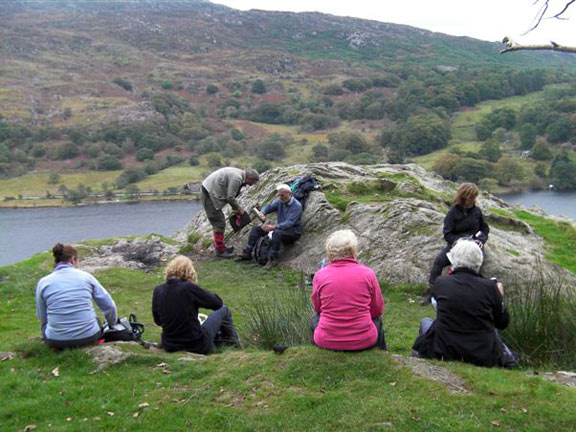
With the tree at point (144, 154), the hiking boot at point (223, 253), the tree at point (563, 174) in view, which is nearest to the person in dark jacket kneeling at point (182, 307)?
the hiking boot at point (223, 253)

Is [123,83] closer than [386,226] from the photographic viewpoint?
No

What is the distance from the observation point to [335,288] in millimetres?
6039

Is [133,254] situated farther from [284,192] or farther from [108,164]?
[108,164]

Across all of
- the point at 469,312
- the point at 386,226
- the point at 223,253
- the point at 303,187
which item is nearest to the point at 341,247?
the point at 469,312

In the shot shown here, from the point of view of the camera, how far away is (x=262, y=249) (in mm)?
14609

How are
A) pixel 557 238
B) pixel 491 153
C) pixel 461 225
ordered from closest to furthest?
pixel 461 225 < pixel 557 238 < pixel 491 153

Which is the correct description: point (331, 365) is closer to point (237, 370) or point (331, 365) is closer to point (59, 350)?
point (237, 370)

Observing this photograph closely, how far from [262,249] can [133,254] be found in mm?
5080

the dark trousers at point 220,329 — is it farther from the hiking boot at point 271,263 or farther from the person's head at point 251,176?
the person's head at point 251,176

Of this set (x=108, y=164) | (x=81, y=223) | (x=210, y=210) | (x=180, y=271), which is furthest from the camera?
(x=108, y=164)

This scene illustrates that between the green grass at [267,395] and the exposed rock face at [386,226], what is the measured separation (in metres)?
6.12

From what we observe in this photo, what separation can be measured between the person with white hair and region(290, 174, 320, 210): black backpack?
941 cm

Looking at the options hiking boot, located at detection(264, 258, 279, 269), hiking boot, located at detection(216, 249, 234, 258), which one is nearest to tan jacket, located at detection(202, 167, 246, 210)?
hiking boot, located at detection(216, 249, 234, 258)

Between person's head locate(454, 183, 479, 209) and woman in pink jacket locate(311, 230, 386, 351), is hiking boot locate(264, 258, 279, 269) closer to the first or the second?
person's head locate(454, 183, 479, 209)
